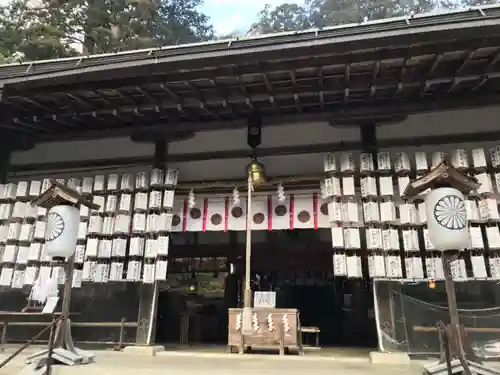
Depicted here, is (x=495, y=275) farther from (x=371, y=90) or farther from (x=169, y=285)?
(x=169, y=285)

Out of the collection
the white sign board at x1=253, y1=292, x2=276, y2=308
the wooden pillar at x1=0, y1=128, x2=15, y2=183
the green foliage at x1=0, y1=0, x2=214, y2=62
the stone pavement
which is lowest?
the stone pavement

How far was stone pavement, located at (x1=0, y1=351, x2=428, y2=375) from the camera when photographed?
4871 millimetres

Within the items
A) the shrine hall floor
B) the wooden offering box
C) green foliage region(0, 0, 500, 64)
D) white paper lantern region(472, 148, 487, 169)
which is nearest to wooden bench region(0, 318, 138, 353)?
the shrine hall floor

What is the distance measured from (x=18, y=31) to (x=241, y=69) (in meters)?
13.9

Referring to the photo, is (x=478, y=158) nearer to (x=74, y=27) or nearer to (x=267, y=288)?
(x=267, y=288)

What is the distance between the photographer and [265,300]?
740 centimetres

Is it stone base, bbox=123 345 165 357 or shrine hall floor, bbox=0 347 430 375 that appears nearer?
shrine hall floor, bbox=0 347 430 375

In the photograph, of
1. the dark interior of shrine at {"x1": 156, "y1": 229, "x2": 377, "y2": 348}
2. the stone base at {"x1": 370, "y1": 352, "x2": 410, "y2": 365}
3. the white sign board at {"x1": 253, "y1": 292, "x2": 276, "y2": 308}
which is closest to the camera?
the stone base at {"x1": 370, "y1": 352, "x2": 410, "y2": 365}

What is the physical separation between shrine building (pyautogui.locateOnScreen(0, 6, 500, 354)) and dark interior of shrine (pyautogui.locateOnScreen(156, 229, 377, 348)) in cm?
209

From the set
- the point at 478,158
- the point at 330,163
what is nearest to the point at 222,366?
the point at 330,163

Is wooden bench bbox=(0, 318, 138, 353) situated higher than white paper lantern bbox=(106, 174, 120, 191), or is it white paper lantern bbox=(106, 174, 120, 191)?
white paper lantern bbox=(106, 174, 120, 191)

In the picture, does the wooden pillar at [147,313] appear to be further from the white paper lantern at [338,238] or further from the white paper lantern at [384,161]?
the white paper lantern at [384,161]

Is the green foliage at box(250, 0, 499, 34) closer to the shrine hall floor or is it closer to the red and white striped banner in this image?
the red and white striped banner

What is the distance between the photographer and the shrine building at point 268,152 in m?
5.77
